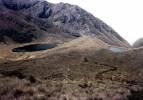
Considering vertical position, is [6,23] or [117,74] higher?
[6,23]

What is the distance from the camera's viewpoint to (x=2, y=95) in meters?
19.2

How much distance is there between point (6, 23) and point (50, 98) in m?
170

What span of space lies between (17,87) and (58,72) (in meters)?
41.7

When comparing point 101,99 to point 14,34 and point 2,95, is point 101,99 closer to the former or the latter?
point 2,95

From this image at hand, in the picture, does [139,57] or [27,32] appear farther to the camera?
[27,32]

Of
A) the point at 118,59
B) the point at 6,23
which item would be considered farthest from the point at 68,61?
the point at 6,23

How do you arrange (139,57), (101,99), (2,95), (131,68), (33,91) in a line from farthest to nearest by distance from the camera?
1. (139,57)
2. (131,68)
3. (101,99)
4. (33,91)
5. (2,95)

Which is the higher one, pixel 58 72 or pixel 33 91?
pixel 33 91

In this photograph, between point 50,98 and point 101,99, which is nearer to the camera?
point 50,98

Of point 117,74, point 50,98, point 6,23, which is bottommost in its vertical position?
point 117,74

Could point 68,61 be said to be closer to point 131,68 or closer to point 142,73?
point 131,68

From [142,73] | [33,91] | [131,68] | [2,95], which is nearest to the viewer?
[2,95]

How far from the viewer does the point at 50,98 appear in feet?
66.2

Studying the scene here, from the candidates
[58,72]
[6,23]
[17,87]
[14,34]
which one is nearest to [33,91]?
[17,87]
